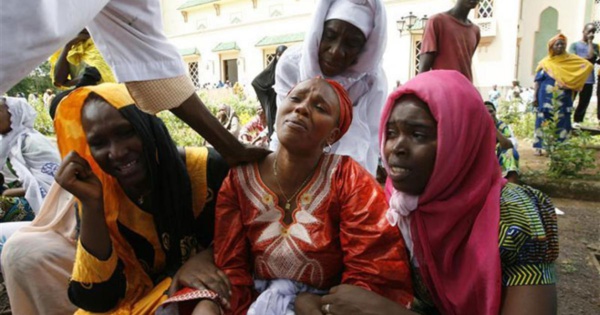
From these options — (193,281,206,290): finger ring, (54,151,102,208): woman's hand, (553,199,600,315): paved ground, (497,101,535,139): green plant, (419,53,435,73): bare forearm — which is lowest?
(553,199,600,315): paved ground

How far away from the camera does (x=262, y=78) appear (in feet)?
11.1

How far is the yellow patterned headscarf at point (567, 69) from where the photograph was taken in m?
6.55

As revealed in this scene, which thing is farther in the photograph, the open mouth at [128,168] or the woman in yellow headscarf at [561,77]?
the woman in yellow headscarf at [561,77]

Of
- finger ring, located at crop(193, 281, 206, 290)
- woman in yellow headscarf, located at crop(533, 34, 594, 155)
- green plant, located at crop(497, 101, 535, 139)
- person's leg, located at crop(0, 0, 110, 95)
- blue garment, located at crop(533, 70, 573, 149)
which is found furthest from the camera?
green plant, located at crop(497, 101, 535, 139)

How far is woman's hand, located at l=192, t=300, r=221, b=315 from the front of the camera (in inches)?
56.3

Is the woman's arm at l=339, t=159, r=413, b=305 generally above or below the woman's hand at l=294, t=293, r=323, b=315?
above

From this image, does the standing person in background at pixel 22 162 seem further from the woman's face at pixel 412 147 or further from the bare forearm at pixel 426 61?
the bare forearm at pixel 426 61

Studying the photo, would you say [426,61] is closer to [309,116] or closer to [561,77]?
[309,116]

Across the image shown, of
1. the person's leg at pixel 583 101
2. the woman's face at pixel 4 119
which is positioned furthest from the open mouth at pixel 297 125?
the person's leg at pixel 583 101

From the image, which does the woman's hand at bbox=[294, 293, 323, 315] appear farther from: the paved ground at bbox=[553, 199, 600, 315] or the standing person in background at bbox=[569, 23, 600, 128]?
the standing person in background at bbox=[569, 23, 600, 128]

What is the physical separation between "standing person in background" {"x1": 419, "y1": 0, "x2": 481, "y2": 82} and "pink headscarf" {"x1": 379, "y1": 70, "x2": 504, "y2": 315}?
2300 mm

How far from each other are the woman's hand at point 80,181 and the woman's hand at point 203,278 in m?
0.44

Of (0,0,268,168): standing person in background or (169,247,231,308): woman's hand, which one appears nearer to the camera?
(0,0,268,168): standing person in background

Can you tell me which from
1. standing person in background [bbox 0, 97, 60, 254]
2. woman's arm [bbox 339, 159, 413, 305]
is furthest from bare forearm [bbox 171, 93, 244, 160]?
standing person in background [bbox 0, 97, 60, 254]
